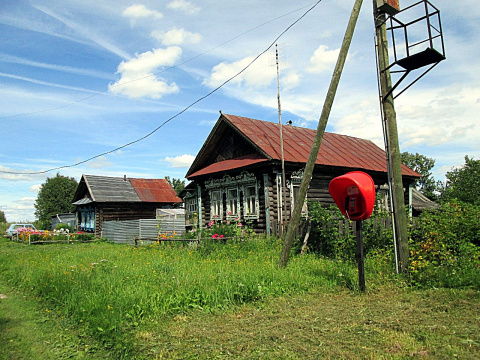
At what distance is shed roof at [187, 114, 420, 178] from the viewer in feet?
48.2

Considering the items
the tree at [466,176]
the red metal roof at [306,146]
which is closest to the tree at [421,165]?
the tree at [466,176]

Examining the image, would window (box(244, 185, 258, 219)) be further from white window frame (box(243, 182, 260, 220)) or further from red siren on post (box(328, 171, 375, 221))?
red siren on post (box(328, 171, 375, 221))

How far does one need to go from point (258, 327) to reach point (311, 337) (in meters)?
0.75

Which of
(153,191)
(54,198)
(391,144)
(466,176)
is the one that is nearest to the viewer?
(391,144)

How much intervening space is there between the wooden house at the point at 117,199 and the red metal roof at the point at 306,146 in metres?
15.3

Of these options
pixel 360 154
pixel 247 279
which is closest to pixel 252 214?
pixel 360 154

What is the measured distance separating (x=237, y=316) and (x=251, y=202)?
992 cm

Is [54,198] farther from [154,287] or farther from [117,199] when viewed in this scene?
[154,287]

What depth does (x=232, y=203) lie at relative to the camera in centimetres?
1628

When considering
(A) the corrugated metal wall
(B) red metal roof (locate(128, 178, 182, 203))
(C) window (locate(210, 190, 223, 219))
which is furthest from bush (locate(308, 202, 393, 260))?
(B) red metal roof (locate(128, 178, 182, 203))

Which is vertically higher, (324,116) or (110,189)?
(110,189)

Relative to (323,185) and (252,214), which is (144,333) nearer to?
(252,214)

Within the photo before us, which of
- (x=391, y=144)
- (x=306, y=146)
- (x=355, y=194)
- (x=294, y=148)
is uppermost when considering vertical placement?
(x=306, y=146)

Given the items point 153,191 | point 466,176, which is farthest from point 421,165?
point 153,191
